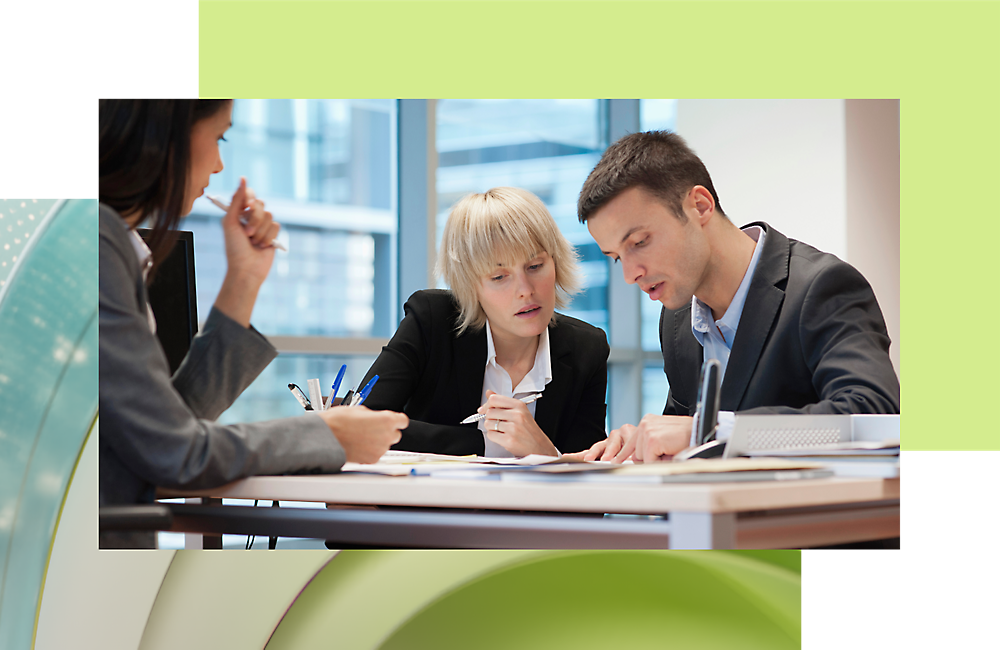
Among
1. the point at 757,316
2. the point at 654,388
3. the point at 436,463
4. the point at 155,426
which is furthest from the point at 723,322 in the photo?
the point at 155,426

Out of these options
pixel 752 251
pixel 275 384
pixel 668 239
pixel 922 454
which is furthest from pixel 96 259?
pixel 922 454

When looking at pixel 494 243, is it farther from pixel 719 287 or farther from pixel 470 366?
pixel 719 287

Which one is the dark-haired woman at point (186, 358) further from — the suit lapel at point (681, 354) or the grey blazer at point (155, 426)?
the suit lapel at point (681, 354)

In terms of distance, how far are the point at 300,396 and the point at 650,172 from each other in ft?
2.39

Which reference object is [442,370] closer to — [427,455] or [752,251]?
[427,455]

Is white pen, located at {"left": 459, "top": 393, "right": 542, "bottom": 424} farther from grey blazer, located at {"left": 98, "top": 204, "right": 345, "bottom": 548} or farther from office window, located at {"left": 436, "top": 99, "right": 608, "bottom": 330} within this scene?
grey blazer, located at {"left": 98, "top": 204, "right": 345, "bottom": 548}

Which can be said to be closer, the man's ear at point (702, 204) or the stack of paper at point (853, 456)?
the stack of paper at point (853, 456)

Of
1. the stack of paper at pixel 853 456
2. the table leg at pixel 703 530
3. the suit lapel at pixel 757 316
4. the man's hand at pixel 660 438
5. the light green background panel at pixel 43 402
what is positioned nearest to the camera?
the table leg at pixel 703 530

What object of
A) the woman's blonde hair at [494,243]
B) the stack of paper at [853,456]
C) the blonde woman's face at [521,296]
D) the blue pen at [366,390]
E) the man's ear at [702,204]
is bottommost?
the stack of paper at [853,456]

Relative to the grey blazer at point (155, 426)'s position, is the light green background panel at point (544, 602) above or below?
below

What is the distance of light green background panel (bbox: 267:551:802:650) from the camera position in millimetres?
1621

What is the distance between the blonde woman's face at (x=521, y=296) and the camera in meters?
1.73

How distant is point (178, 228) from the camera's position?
163 centimetres

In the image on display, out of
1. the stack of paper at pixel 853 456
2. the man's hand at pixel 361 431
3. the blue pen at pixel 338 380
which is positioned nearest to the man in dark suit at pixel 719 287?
the stack of paper at pixel 853 456
